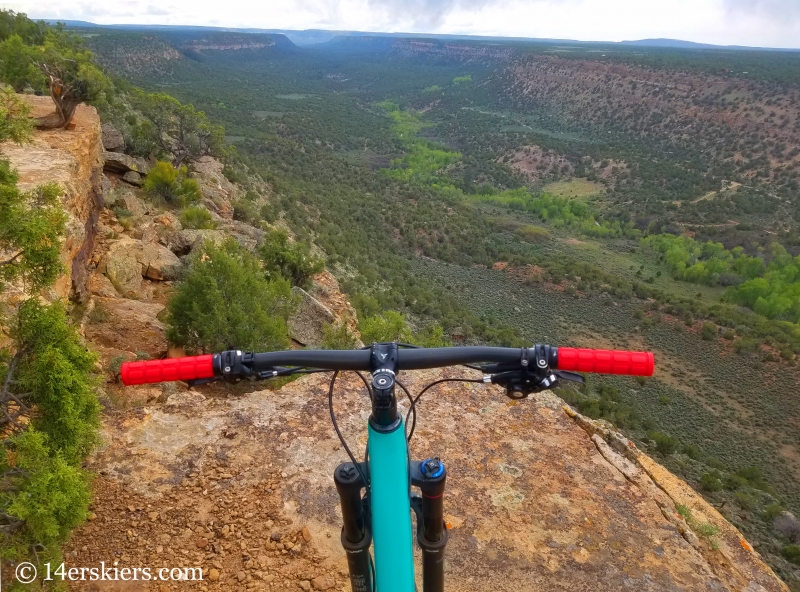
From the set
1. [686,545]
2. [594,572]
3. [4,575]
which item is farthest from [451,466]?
[4,575]

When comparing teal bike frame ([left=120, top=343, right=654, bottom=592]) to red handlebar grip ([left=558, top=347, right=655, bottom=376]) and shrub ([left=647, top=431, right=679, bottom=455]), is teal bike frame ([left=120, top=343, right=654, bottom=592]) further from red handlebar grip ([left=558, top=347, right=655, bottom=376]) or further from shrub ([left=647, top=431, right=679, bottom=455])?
shrub ([left=647, top=431, right=679, bottom=455])

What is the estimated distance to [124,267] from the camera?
13.2m

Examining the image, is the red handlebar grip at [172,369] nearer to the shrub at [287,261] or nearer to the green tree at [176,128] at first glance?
the shrub at [287,261]

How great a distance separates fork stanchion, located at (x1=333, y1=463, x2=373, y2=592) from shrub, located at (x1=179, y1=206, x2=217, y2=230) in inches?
722

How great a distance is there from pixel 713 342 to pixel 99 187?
36.6 meters

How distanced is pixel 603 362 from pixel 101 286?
1270 centimetres

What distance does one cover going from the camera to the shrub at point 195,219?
62.7ft

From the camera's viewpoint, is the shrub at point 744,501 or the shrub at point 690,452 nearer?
the shrub at point 744,501

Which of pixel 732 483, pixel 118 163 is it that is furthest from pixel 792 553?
pixel 118 163

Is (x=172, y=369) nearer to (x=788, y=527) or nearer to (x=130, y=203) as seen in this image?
(x=130, y=203)

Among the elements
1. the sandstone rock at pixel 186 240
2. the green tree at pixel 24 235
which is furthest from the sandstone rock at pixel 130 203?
the green tree at pixel 24 235

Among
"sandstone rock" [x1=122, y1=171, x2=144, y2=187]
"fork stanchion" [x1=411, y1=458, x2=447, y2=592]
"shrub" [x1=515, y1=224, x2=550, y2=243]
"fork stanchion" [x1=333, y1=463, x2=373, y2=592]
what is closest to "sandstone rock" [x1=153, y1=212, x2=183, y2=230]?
"sandstone rock" [x1=122, y1=171, x2=144, y2=187]

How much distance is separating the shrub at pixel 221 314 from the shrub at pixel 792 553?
15063mm

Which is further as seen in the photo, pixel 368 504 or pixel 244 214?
pixel 244 214
